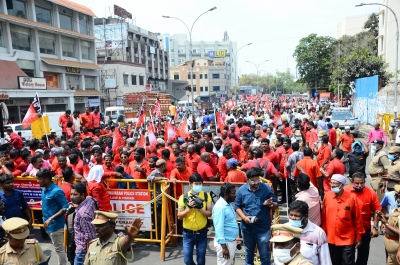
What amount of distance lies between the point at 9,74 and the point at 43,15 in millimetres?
9408

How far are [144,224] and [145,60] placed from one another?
53776 millimetres

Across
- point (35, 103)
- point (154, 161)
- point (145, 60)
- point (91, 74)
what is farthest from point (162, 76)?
point (154, 161)

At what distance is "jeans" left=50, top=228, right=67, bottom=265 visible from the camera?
539cm

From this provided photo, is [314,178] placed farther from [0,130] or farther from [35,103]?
[0,130]

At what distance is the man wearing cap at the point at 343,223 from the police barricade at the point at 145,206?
291 centimetres

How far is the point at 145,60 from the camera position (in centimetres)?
5791

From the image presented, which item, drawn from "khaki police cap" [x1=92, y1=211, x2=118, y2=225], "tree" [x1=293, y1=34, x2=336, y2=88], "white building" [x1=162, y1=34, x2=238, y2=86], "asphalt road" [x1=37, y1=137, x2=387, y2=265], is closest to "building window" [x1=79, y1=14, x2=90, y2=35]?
"tree" [x1=293, y1=34, x2=336, y2=88]

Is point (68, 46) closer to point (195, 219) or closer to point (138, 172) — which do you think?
point (138, 172)

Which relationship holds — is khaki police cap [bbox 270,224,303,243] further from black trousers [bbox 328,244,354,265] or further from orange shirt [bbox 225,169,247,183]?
orange shirt [bbox 225,169,247,183]

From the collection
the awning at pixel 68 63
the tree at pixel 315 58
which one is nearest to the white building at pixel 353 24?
the tree at pixel 315 58

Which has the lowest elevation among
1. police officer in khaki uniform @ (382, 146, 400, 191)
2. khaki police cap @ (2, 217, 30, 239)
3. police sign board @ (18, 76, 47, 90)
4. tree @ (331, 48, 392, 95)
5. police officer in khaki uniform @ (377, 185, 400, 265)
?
police officer in khaki uniform @ (377, 185, 400, 265)

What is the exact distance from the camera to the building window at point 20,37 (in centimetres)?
2884

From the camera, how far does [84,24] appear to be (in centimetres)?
3778

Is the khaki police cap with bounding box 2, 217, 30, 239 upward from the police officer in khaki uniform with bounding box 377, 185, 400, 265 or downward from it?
upward
